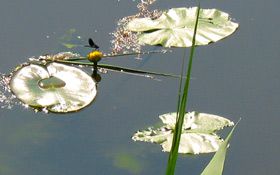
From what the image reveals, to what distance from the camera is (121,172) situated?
1.61m

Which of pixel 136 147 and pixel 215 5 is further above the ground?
pixel 215 5

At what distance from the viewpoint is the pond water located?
165 cm

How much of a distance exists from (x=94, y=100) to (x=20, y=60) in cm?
30

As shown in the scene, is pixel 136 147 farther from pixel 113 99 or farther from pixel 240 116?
pixel 240 116

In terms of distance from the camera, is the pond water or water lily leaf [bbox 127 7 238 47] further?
water lily leaf [bbox 127 7 238 47]

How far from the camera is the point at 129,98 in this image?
186 centimetres

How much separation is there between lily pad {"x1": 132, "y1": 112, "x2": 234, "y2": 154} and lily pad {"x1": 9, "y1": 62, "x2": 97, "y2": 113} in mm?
222

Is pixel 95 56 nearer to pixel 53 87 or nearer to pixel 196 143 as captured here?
pixel 53 87

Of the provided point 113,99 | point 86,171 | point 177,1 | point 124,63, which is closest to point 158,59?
point 124,63

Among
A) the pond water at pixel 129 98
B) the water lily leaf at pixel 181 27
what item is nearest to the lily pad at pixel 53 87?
the pond water at pixel 129 98

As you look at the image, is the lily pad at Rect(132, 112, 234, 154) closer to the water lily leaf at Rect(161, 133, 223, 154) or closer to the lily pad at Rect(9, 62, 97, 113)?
the water lily leaf at Rect(161, 133, 223, 154)

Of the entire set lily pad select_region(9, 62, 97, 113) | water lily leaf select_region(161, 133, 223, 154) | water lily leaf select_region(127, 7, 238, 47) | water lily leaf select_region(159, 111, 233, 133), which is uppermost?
water lily leaf select_region(127, 7, 238, 47)

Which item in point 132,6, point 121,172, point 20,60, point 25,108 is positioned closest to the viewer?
point 121,172

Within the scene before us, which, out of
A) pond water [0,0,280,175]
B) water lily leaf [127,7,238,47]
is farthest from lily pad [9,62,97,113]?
water lily leaf [127,7,238,47]
